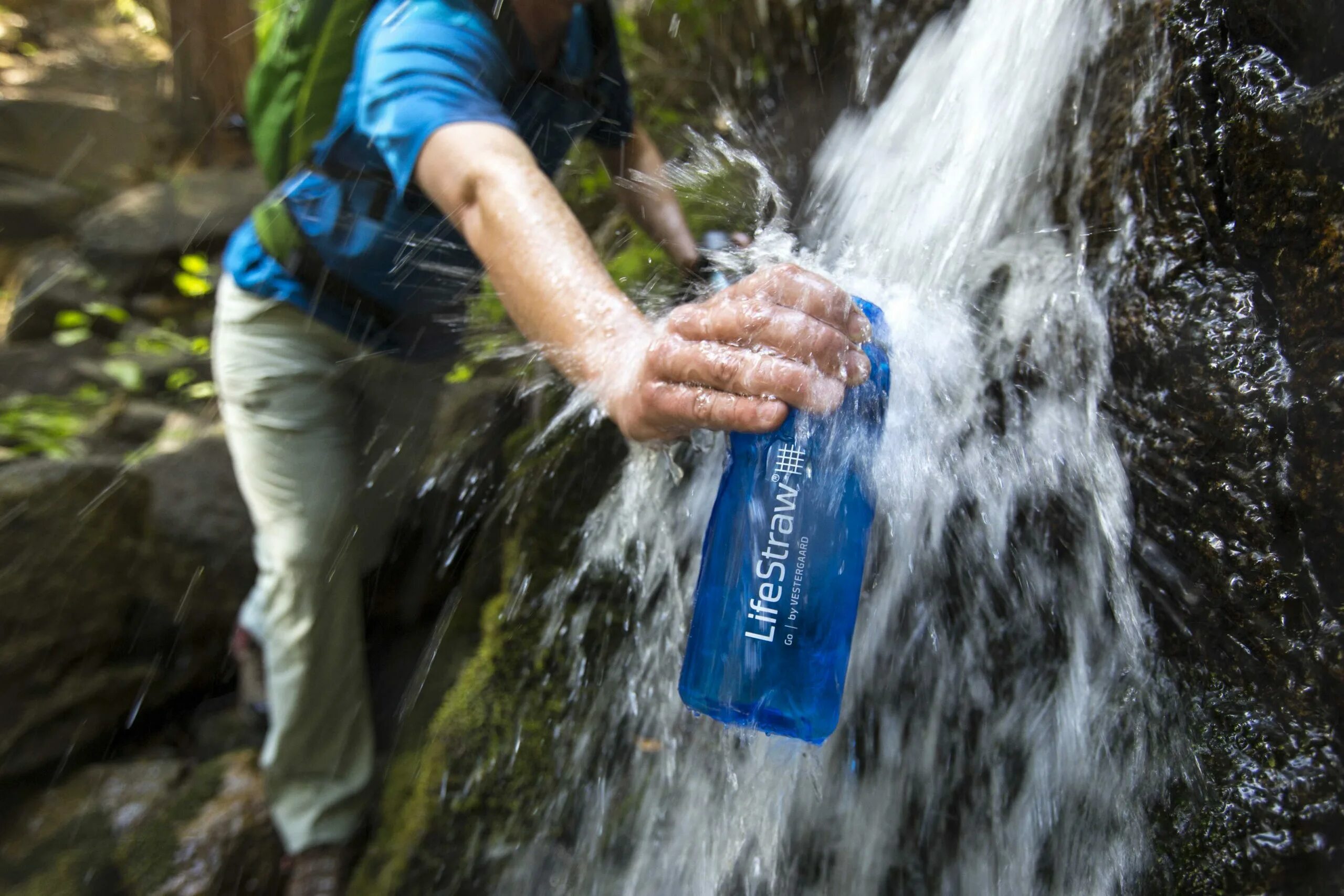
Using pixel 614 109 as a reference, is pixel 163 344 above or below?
below

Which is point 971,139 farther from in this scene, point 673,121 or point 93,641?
point 93,641

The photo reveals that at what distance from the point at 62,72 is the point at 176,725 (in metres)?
6.13

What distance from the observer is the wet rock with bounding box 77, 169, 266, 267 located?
5.37 m

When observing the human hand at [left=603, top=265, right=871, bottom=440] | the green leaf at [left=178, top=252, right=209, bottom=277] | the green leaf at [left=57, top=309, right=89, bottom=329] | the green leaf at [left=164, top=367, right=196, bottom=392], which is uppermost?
the green leaf at [left=178, top=252, right=209, bottom=277]

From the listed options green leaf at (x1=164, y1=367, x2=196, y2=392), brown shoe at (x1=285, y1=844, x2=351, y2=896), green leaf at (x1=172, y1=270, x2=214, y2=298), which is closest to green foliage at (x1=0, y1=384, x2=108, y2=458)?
green leaf at (x1=164, y1=367, x2=196, y2=392)

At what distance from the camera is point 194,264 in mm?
5641

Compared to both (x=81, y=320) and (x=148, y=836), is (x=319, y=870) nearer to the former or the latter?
(x=148, y=836)

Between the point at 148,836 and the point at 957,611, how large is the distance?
2.74 m

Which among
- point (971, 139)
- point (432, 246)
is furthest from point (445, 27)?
point (971, 139)

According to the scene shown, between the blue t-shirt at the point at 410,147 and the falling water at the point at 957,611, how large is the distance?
70 cm

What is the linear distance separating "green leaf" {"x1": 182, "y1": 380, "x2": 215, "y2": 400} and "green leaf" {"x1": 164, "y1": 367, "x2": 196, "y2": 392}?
0.05 m

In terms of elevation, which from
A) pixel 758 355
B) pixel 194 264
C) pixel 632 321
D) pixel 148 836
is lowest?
pixel 148 836

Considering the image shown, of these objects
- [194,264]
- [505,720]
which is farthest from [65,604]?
[194,264]

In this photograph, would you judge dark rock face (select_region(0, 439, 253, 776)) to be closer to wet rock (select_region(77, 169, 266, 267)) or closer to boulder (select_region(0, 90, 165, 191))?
wet rock (select_region(77, 169, 266, 267))
